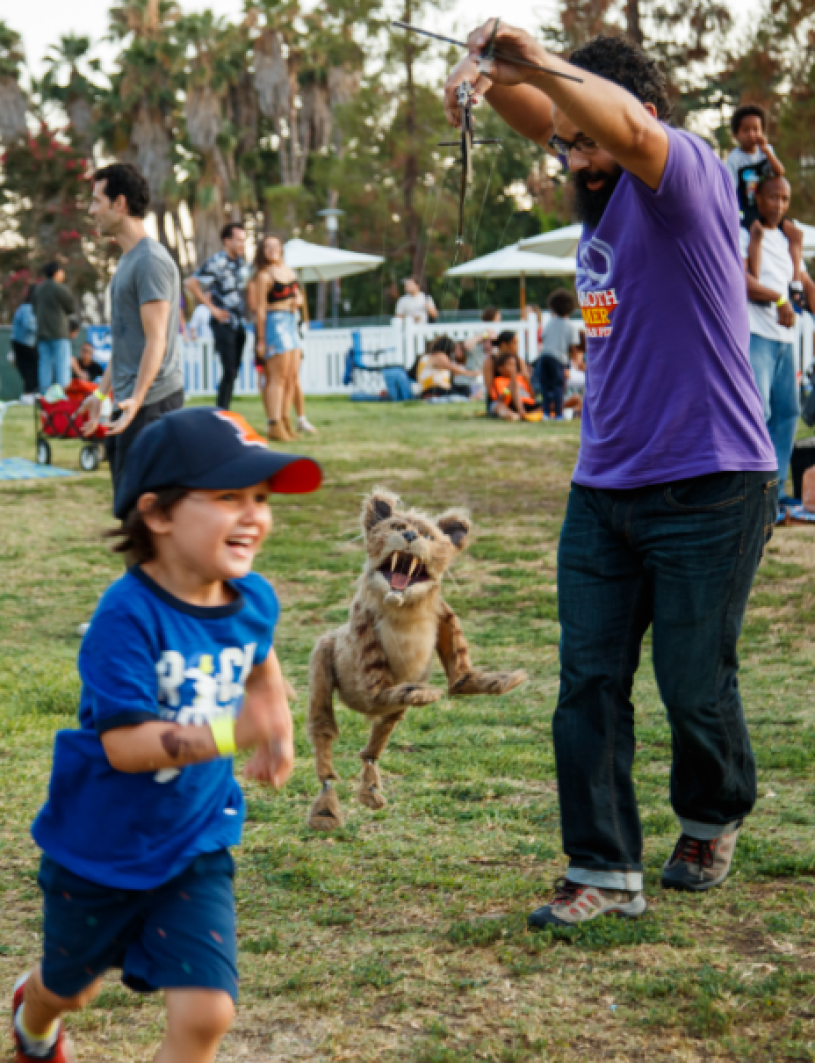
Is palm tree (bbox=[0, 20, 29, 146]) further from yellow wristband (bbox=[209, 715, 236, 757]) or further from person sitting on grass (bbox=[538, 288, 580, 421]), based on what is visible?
yellow wristband (bbox=[209, 715, 236, 757])

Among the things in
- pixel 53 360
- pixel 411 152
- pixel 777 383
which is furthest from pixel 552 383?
pixel 777 383

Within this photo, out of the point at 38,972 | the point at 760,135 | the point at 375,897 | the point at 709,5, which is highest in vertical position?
the point at 709,5

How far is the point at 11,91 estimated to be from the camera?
39906 millimetres

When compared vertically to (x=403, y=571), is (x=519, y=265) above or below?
above

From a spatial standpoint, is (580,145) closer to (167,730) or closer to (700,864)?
(167,730)

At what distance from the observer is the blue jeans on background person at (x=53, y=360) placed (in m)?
16.7

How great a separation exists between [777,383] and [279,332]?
20.2 feet

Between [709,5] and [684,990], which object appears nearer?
[684,990]

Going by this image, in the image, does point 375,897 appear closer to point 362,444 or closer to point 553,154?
point 553,154

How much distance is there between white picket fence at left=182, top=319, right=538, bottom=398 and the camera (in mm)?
22422

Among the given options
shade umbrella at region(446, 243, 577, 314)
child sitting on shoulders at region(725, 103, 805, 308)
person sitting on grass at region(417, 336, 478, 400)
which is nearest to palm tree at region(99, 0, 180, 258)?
shade umbrella at region(446, 243, 577, 314)

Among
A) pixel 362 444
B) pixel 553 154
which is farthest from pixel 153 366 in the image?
pixel 362 444

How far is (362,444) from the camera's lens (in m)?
13.6

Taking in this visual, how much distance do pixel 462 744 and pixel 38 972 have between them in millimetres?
2592
